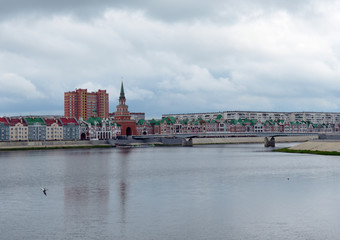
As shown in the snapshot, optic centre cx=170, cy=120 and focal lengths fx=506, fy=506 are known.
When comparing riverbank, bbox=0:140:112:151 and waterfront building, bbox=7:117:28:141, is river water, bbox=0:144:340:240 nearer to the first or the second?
riverbank, bbox=0:140:112:151

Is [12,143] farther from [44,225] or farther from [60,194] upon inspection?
[44,225]

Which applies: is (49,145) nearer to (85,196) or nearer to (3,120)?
(3,120)

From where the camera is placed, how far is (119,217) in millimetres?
42406

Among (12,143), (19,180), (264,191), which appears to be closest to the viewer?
(264,191)

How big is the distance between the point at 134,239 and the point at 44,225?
27.9ft

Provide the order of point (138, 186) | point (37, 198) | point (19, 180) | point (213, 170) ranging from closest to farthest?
point (37, 198), point (138, 186), point (19, 180), point (213, 170)

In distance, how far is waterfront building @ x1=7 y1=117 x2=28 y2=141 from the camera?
18925 centimetres

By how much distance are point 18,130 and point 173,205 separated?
6074 inches

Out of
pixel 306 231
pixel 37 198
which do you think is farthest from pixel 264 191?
pixel 37 198

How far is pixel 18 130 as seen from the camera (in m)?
191

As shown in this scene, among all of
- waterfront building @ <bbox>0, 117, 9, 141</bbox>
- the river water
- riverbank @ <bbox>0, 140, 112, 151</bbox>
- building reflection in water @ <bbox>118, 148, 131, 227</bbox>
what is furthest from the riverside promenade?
waterfront building @ <bbox>0, 117, 9, 141</bbox>

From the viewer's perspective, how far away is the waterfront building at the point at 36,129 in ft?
638

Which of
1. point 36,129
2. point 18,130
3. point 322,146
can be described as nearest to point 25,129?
point 18,130

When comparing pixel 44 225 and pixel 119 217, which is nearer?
pixel 44 225
